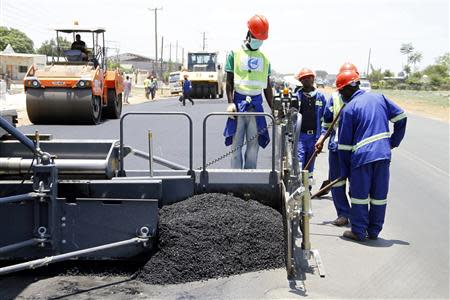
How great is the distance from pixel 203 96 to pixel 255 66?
3246cm

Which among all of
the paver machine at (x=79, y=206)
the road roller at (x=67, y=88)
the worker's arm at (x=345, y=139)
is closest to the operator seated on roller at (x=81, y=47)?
the road roller at (x=67, y=88)

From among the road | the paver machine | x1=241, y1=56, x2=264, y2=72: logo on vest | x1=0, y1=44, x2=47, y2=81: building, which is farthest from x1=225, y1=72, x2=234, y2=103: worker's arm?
x1=0, y1=44, x2=47, y2=81: building

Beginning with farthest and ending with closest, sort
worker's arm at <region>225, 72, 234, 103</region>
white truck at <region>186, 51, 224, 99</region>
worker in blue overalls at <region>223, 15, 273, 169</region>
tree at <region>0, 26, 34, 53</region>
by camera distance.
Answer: tree at <region>0, 26, 34, 53</region> → white truck at <region>186, 51, 224, 99</region> → worker's arm at <region>225, 72, 234, 103</region> → worker in blue overalls at <region>223, 15, 273, 169</region>

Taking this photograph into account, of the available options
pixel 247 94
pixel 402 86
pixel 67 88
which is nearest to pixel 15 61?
pixel 67 88

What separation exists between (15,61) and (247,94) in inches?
2652

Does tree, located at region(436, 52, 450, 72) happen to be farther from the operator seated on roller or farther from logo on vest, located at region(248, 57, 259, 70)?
logo on vest, located at region(248, 57, 259, 70)

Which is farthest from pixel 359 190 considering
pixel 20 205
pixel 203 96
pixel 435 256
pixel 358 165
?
pixel 203 96

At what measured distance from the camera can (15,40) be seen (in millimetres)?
95000

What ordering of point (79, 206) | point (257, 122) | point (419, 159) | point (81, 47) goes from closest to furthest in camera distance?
point (79, 206), point (257, 122), point (419, 159), point (81, 47)

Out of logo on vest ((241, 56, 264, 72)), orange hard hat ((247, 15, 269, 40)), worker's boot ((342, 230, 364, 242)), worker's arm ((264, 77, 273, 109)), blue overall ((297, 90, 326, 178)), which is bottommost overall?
worker's boot ((342, 230, 364, 242))

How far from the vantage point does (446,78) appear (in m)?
98.4

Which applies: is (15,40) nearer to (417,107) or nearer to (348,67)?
(417,107)

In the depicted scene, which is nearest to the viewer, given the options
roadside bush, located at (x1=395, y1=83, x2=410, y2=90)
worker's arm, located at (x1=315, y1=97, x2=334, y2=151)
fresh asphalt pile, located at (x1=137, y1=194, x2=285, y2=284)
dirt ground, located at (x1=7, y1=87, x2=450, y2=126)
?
fresh asphalt pile, located at (x1=137, y1=194, x2=285, y2=284)

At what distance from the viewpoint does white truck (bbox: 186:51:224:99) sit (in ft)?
126
